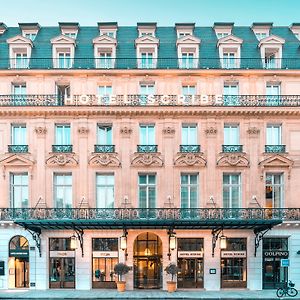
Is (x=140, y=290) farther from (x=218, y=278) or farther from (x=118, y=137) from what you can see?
(x=118, y=137)

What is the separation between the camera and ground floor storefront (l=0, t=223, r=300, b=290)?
94.8 ft

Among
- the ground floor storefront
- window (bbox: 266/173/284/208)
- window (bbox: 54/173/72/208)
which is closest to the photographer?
the ground floor storefront

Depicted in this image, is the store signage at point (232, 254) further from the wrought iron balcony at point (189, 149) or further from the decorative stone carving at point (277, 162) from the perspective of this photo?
the wrought iron balcony at point (189, 149)

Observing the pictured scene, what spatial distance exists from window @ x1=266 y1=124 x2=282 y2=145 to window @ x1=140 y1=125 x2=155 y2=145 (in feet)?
26.5

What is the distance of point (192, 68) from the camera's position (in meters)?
29.9

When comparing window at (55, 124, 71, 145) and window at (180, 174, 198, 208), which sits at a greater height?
window at (55, 124, 71, 145)

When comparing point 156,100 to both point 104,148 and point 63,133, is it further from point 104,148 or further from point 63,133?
point 63,133

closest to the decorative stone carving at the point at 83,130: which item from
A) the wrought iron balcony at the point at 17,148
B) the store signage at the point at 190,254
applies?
the wrought iron balcony at the point at 17,148

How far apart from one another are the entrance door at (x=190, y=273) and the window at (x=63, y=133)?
11.3 metres

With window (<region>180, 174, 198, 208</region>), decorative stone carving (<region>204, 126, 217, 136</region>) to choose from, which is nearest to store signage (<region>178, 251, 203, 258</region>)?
window (<region>180, 174, 198, 208</region>)

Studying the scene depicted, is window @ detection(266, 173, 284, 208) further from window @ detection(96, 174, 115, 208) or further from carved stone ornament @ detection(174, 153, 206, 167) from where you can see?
window @ detection(96, 174, 115, 208)

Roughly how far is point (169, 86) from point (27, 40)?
1058cm

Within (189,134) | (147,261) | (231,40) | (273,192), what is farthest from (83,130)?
(273,192)

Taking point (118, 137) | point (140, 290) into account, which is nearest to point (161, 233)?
point (140, 290)
